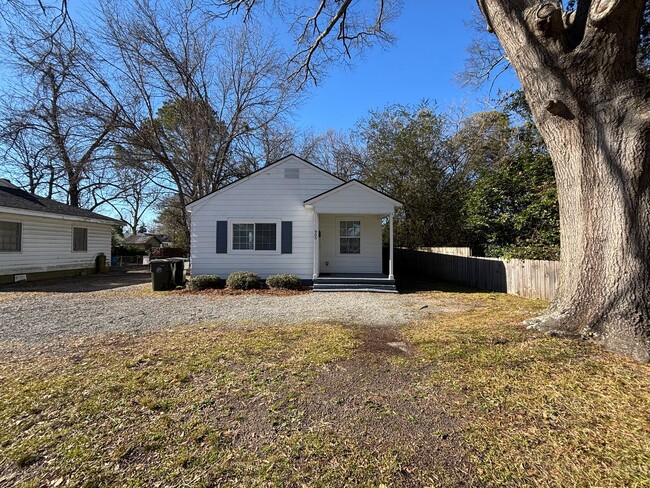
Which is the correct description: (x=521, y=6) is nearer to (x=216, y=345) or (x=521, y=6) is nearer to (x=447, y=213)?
(x=216, y=345)

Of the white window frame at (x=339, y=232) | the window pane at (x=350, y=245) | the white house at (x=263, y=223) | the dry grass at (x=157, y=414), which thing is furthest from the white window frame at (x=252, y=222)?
the dry grass at (x=157, y=414)

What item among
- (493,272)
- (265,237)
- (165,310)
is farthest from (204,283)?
(493,272)

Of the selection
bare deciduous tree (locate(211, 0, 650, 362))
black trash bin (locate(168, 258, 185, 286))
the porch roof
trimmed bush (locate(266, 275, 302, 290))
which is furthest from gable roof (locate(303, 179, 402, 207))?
bare deciduous tree (locate(211, 0, 650, 362))

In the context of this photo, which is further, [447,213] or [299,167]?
[447,213]

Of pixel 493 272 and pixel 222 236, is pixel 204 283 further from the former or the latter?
pixel 493 272

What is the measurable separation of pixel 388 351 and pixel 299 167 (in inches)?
353

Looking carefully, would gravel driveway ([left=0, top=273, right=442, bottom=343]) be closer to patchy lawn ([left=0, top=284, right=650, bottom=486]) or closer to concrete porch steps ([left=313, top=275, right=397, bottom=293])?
concrete porch steps ([left=313, top=275, right=397, bottom=293])

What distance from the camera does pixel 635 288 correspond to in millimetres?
4055

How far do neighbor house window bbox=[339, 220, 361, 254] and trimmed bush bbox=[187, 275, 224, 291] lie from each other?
15.5ft

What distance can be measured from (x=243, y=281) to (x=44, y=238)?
9.67 meters

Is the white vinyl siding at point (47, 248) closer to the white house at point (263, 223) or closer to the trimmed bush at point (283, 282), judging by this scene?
the white house at point (263, 223)

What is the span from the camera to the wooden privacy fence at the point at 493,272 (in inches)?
325

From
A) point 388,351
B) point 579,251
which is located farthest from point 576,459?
point 579,251

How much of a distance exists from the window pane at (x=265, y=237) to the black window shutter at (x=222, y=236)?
109 cm
